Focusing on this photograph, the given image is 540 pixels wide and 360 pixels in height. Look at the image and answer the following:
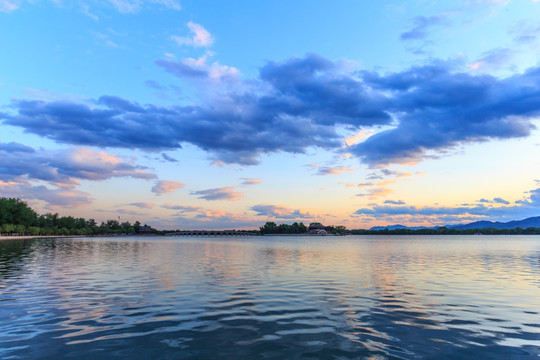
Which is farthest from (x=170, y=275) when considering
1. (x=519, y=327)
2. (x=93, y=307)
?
(x=519, y=327)

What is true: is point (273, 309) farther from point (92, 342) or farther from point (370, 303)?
point (92, 342)

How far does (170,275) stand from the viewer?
3712 cm

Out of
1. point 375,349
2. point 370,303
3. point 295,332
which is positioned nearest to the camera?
point 375,349

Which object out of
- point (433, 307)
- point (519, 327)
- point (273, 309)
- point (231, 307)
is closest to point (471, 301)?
point (433, 307)

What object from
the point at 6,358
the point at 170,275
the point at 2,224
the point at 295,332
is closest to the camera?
the point at 6,358

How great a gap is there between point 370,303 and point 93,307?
1747cm

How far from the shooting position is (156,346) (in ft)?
45.4

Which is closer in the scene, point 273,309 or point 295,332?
point 295,332

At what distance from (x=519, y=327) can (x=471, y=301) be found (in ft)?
22.4

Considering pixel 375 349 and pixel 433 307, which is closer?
pixel 375 349

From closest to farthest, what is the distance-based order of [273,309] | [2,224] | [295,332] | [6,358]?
[6,358], [295,332], [273,309], [2,224]

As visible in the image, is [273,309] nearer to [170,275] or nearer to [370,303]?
[370,303]

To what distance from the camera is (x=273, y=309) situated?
20.9 meters

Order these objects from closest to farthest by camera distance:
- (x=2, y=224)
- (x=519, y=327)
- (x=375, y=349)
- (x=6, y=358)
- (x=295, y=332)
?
(x=6, y=358)
(x=375, y=349)
(x=295, y=332)
(x=519, y=327)
(x=2, y=224)
